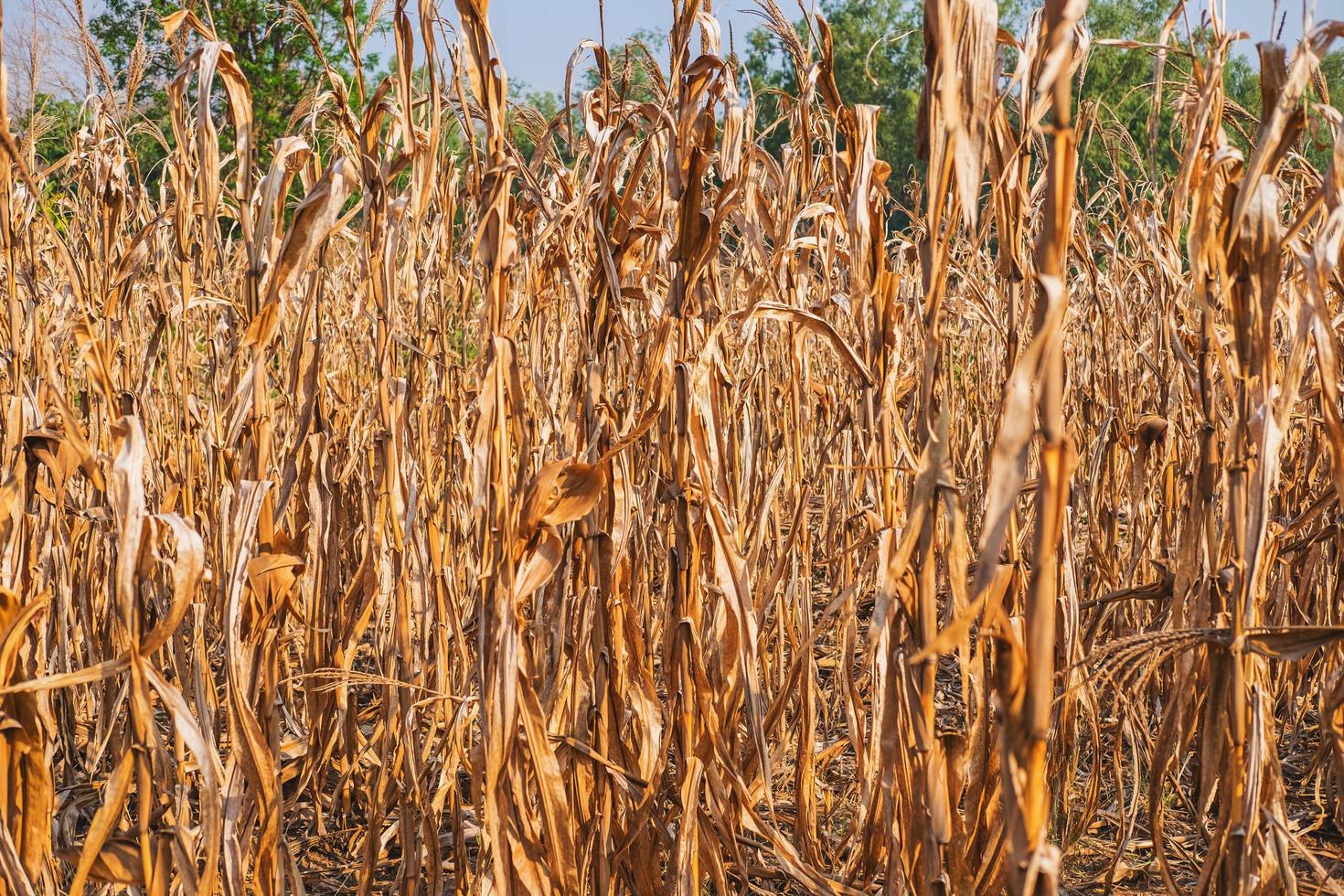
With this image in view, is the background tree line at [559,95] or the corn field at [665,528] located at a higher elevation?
the background tree line at [559,95]

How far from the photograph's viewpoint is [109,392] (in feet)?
3.42

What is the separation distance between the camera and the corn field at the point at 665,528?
2.68 ft

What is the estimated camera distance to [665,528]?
1344 millimetres

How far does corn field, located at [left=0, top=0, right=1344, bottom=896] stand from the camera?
82cm

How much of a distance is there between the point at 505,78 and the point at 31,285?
3.05 ft

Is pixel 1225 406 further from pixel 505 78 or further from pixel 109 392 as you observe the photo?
pixel 109 392

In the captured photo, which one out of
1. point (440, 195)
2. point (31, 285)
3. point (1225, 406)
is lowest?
point (1225, 406)

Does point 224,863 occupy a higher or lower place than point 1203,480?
lower

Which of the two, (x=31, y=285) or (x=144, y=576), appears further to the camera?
(x=31, y=285)

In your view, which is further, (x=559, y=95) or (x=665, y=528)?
(x=559, y=95)

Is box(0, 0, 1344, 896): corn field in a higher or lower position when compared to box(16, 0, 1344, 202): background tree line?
lower

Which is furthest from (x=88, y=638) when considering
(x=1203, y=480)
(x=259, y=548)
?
(x=1203, y=480)

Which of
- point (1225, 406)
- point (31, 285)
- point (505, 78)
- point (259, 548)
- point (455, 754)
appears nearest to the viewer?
point (505, 78)

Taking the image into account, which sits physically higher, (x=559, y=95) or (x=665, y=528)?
(x=559, y=95)
